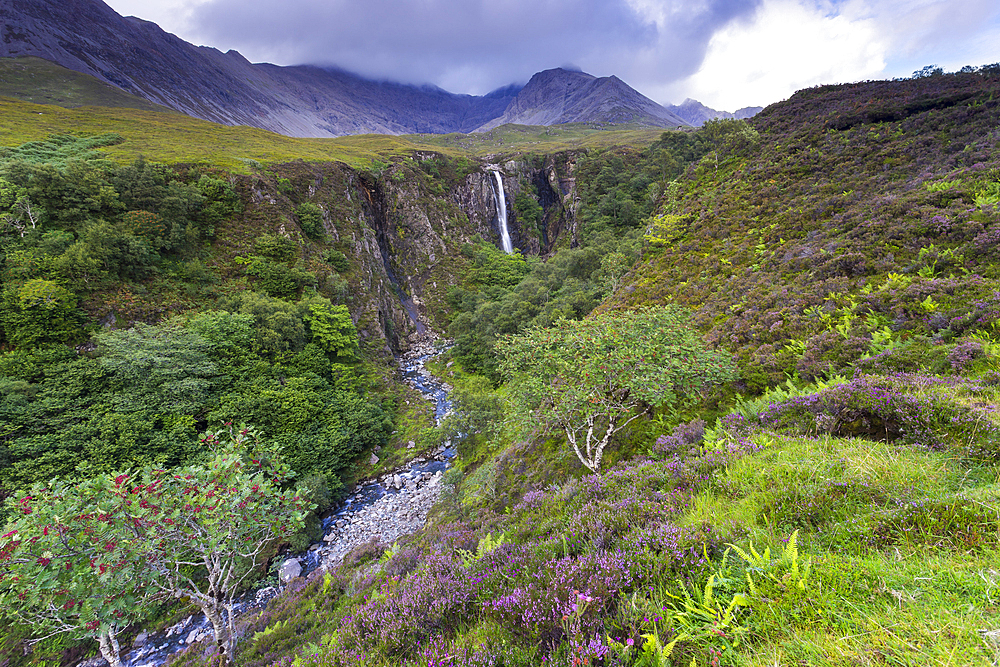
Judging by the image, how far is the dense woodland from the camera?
2.27 meters

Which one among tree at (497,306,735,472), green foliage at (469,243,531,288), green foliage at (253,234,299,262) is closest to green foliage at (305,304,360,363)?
green foliage at (253,234,299,262)

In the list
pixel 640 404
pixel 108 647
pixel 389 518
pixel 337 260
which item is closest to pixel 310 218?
pixel 337 260

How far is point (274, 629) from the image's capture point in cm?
802

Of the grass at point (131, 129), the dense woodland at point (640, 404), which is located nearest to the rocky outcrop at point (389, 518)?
the dense woodland at point (640, 404)

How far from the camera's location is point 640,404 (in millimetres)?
8828

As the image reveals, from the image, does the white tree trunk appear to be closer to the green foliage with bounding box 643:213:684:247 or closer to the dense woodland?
the dense woodland

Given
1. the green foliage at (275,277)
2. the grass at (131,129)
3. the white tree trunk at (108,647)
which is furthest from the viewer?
the grass at (131,129)

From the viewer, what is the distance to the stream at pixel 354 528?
11.8m

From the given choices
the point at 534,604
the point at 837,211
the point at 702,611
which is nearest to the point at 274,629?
the point at 534,604

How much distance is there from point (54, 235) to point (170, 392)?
13372mm

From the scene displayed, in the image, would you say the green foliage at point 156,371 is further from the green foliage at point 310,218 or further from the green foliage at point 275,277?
the green foliage at point 310,218

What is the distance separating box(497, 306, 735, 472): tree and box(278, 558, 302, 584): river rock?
13374 millimetres

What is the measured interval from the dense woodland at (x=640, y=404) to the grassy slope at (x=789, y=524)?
0.03 metres

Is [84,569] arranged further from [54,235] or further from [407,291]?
[407,291]
